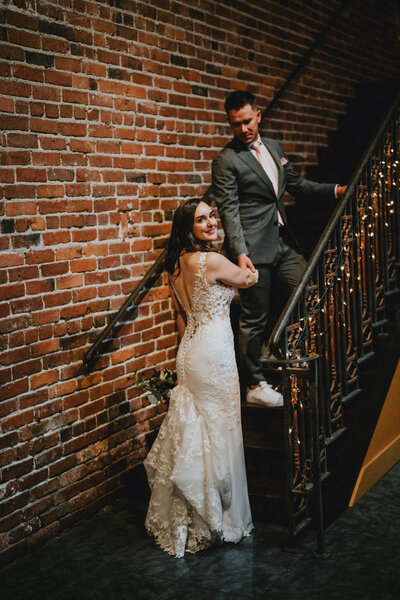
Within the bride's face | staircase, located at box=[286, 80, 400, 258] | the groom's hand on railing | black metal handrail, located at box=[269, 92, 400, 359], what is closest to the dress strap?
the bride's face

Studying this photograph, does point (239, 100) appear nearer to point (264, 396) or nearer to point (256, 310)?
point (256, 310)

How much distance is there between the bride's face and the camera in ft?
12.1

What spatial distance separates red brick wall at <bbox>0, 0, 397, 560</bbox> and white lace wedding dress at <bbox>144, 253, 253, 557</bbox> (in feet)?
1.89

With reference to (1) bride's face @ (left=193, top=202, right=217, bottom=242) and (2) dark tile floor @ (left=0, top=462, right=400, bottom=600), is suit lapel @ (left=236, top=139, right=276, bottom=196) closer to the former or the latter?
(1) bride's face @ (left=193, top=202, right=217, bottom=242)

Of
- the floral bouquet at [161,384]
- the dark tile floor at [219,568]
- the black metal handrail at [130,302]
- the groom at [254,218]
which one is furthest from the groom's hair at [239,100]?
the dark tile floor at [219,568]

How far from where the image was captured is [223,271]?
12.0 feet

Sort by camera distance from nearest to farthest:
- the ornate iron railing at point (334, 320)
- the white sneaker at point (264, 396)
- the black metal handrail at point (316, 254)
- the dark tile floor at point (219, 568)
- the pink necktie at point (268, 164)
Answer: the dark tile floor at point (219, 568) < the black metal handrail at point (316, 254) < the ornate iron railing at point (334, 320) < the white sneaker at point (264, 396) < the pink necktie at point (268, 164)

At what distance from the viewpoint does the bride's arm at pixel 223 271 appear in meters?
3.65

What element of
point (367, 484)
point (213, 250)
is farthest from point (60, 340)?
point (367, 484)

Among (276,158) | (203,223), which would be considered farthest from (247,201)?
(203,223)

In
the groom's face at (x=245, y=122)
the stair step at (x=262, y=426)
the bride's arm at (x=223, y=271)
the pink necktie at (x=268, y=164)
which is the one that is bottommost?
the stair step at (x=262, y=426)

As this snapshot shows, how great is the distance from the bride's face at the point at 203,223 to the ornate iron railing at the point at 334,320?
58cm

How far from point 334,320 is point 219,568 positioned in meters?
1.49

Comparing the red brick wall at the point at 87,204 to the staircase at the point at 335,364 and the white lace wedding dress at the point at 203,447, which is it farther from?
the staircase at the point at 335,364
